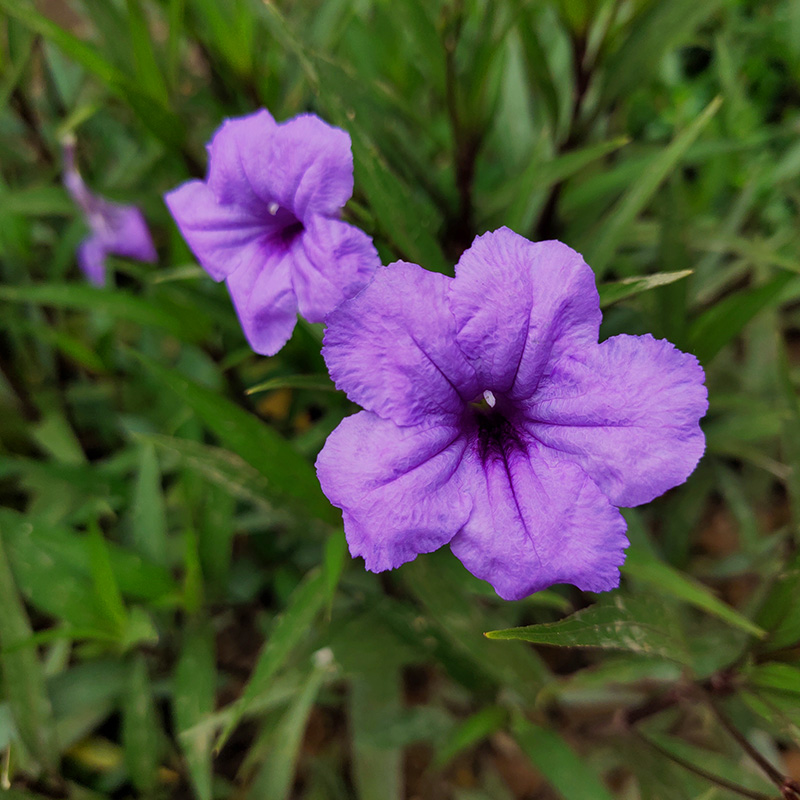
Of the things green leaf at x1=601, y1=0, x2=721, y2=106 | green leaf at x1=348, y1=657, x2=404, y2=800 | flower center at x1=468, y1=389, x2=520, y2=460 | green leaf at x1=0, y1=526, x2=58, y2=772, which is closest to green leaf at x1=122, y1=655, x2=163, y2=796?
green leaf at x1=0, y1=526, x2=58, y2=772

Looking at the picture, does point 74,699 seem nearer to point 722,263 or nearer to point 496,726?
point 496,726

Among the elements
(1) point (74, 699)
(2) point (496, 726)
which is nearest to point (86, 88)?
(1) point (74, 699)

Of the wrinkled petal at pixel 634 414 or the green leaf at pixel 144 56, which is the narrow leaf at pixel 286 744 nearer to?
the wrinkled petal at pixel 634 414

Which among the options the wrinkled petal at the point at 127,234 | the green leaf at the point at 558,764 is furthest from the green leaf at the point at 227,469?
the wrinkled petal at the point at 127,234

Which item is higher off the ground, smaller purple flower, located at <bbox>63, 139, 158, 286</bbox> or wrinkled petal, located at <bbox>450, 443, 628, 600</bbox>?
wrinkled petal, located at <bbox>450, 443, 628, 600</bbox>

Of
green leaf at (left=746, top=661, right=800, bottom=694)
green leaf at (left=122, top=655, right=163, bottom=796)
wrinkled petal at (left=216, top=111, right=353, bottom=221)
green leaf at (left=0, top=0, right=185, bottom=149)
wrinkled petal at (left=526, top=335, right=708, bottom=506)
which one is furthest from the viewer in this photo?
green leaf at (left=122, top=655, right=163, bottom=796)

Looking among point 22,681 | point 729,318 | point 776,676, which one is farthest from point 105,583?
point 729,318

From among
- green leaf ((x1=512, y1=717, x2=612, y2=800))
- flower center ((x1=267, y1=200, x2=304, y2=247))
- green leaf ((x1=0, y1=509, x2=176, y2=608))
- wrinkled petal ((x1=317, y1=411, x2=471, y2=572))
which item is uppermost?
flower center ((x1=267, y1=200, x2=304, y2=247))

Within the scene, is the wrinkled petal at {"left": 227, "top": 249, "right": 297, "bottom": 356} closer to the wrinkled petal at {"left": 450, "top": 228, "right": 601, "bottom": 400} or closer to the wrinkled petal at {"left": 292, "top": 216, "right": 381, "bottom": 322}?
the wrinkled petal at {"left": 292, "top": 216, "right": 381, "bottom": 322}
